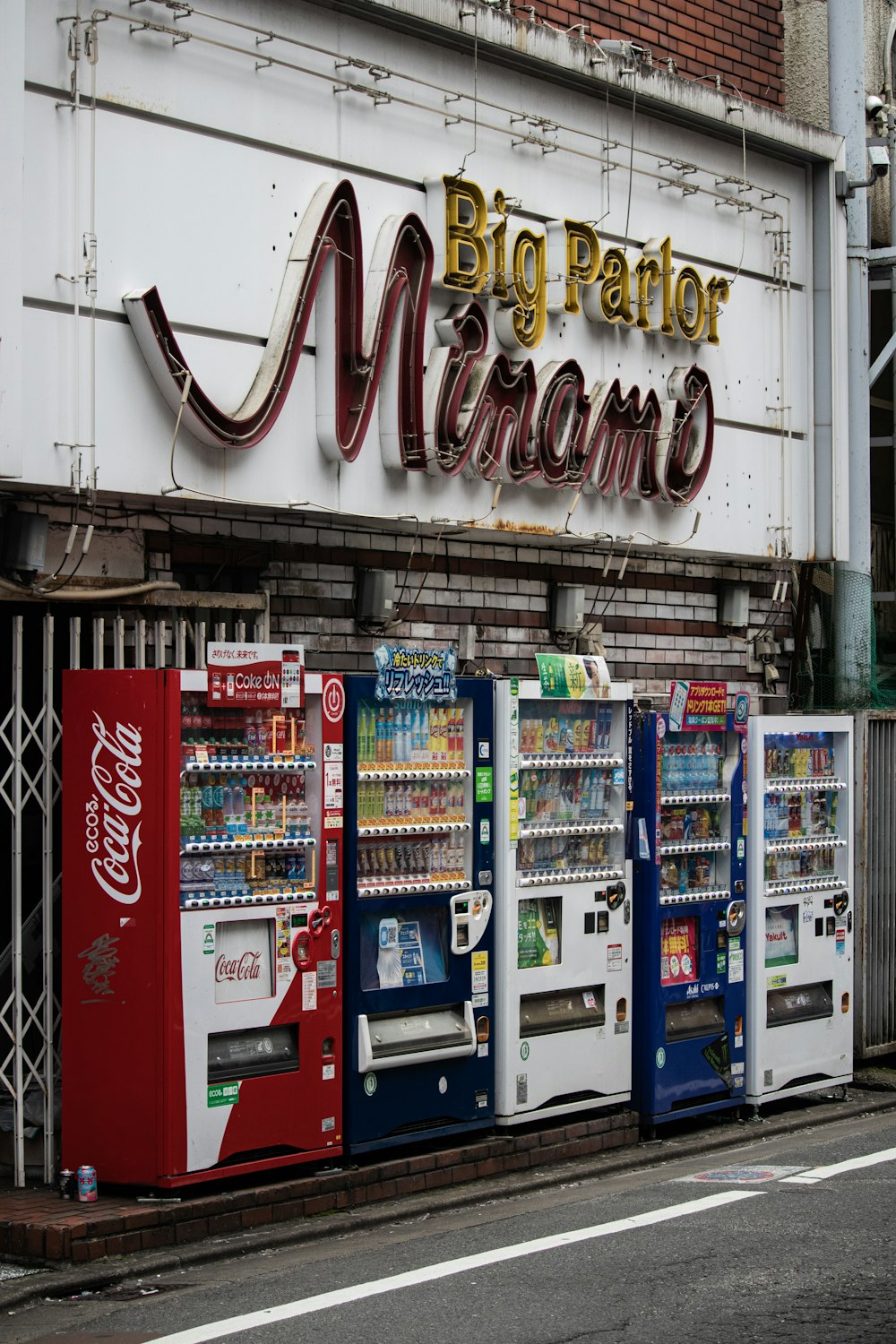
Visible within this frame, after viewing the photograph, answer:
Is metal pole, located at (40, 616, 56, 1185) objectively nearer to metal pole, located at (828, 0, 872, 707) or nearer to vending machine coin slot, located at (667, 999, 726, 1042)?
vending machine coin slot, located at (667, 999, 726, 1042)

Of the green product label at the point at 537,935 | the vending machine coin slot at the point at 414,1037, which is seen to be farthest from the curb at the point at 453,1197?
the green product label at the point at 537,935

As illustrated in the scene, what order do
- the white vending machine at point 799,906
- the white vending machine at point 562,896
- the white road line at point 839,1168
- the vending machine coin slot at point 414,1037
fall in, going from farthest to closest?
1. the white vending machine at point 799,906
2. the white vending machine at point 562,896
3. the white road line at point 839,1168
4. the vending machine coin slot at point 414,1037

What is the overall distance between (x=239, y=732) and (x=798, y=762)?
Answer: 15.4 feet

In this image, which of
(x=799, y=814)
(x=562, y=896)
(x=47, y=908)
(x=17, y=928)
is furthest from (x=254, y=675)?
(x=799, y=814)

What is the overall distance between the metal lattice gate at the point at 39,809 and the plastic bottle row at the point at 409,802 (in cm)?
118

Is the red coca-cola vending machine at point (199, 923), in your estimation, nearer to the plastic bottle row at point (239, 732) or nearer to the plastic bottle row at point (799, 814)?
the plastic bottle row at point (239, 732)

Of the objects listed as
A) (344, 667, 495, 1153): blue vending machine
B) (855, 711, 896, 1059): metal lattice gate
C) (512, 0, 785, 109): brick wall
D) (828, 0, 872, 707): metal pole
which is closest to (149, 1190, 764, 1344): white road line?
(344, 667, 495, 1153): blue vending machine

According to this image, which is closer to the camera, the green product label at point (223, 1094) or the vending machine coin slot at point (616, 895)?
the green product label at point (223, 1094)

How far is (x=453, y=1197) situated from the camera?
363 inches

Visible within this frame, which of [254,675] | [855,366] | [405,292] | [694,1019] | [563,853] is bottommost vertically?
[694,1019]

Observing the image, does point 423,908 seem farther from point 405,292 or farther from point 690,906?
point 405,292

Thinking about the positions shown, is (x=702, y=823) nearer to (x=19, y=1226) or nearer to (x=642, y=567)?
(x=642, y=567)

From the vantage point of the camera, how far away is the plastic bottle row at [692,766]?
11.0m

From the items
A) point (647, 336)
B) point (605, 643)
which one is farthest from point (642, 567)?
point (647, 336)
